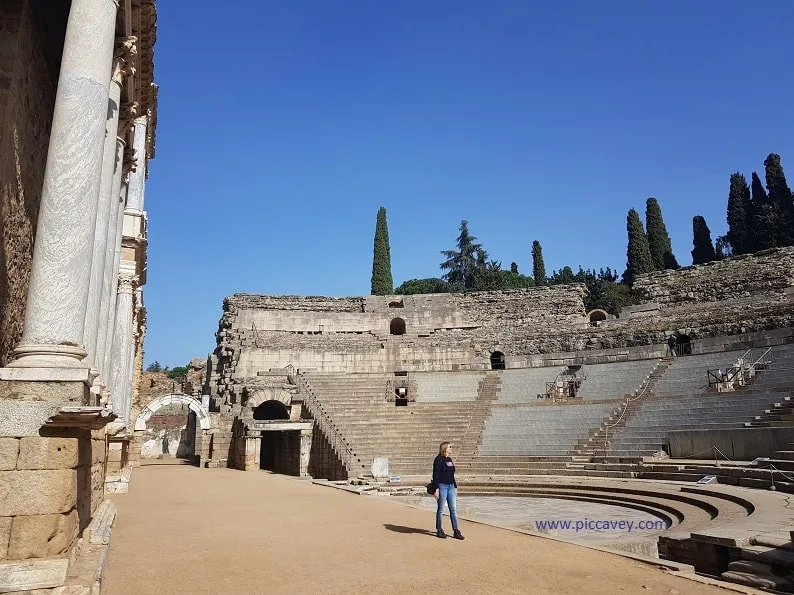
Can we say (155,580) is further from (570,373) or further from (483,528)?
(570,373)

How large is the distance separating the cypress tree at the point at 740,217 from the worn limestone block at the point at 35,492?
4950 centimetres

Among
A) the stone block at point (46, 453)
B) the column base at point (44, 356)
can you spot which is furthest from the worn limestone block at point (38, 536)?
the column base at point (44, 356)

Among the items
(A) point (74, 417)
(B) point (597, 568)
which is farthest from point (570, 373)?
(A) point (74, 417)

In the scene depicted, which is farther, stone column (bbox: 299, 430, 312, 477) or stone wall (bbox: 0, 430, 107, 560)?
stone column (bbox: 299, 430, 312, 477)

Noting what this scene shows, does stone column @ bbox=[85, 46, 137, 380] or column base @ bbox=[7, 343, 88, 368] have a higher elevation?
stone column @ bbox=[85, 46, 137, 380]

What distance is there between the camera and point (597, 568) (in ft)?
21.1

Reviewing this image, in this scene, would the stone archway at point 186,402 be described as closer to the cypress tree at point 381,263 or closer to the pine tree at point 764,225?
the cypress tree at point 381,263

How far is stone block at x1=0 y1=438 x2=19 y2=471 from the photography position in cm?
482

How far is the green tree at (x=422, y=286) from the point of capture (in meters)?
62.5

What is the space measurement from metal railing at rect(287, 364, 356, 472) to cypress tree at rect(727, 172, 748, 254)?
37.4m

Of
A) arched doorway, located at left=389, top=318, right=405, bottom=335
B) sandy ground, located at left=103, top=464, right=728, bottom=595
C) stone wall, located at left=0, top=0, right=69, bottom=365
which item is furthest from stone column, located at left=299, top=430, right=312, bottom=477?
stone wall, located at left=0, top=0, right=69, bottom=365

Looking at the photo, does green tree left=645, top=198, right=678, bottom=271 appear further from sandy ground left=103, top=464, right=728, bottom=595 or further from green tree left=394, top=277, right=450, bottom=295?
sandy ground left=103, top=464, right=728, bottom=595

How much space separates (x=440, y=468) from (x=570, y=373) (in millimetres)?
17581

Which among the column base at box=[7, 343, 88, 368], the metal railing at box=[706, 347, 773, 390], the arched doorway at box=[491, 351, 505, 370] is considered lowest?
the column base at box=[7, 343, 88, 368]
